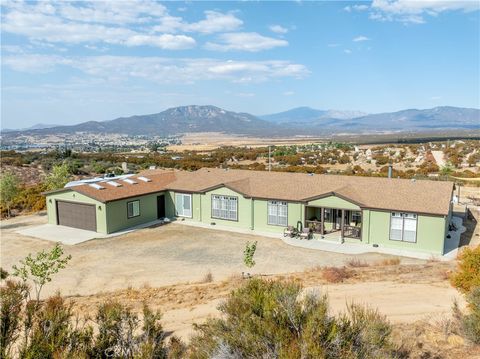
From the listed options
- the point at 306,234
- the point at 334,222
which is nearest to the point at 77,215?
the point at 306,234

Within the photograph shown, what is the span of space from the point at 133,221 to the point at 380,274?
15.5 m

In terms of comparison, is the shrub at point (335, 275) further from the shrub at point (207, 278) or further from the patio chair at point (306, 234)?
the patio chair at point (306, 234)

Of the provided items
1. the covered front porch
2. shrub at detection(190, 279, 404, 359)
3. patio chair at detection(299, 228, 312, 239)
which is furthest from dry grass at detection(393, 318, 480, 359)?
patio chair at detection(299, 228, 312, 239)

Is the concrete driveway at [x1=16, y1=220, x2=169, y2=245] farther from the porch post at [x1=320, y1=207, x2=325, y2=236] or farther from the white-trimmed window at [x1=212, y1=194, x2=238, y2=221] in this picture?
the porch post at [x1=320, y1=207, x2=325, y2=236]

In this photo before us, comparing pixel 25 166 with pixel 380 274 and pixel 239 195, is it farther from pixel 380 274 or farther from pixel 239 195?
pixel 380 274

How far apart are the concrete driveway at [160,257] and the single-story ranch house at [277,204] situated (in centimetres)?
155

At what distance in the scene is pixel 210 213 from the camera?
2588 centimetres

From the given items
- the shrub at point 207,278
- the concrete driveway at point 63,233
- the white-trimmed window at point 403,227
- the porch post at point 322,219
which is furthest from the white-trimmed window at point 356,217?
the concrete driveway at point 63,233

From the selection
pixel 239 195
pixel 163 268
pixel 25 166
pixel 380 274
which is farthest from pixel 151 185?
pixel 25 166

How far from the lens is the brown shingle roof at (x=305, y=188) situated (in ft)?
67.8

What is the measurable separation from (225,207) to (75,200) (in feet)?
30.0

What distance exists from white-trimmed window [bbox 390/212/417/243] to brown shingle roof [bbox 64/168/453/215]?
0.43 metres

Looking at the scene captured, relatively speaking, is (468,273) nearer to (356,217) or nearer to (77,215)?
(356,217)

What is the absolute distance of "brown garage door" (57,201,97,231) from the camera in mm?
24141
